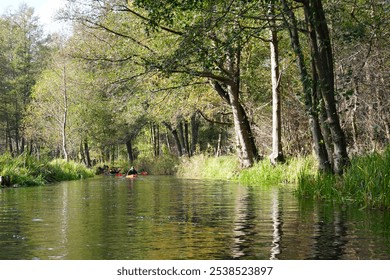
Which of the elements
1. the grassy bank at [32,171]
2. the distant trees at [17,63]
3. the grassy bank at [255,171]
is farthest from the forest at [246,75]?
the distant trees at [17,63]

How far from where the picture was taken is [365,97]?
19953mm

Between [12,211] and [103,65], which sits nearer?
[12,211]

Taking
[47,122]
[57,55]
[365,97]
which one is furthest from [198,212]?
[47,122]

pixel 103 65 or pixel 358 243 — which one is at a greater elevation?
pixel 103 65

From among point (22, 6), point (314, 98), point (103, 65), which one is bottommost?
point (314, 98)

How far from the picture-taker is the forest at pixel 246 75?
1267cm

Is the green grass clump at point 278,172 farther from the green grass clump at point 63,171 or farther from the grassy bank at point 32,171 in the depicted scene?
the green grass clump at point 63,171

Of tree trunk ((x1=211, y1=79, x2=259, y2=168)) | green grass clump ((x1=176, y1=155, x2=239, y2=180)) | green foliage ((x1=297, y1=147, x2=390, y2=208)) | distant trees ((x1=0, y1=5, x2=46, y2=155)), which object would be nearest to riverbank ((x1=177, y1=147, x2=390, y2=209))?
green foliage ((x1=297, y1=147, x2=390, y2=208))

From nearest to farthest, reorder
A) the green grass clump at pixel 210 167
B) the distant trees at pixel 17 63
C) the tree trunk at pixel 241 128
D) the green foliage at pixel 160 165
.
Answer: the tree trunk at pixel 241 128
the green grass clump at pixel 210 167
the green foliage at pixel 160 165
the distant trees at pixel 17 63

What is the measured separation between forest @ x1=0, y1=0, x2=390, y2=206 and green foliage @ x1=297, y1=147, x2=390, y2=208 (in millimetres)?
56

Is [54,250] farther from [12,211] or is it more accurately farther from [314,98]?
[314,98]

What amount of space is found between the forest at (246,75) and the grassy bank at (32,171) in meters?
0.87

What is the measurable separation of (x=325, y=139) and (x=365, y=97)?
6.62m
